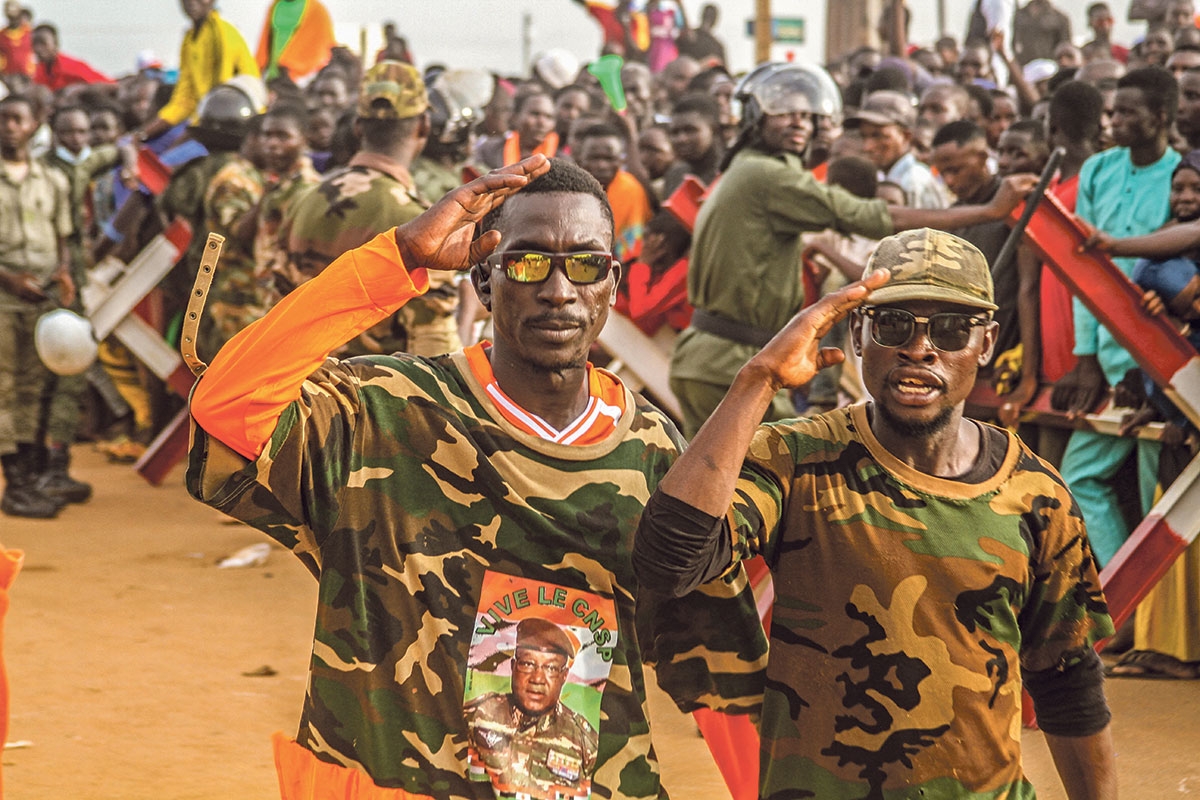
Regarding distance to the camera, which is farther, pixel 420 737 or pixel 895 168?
pixel 895 168

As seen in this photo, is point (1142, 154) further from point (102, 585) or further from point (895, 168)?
point (102, 585)

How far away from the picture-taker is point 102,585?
7.90 meters

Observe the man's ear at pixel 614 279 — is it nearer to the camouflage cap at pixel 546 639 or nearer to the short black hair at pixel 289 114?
the camouflage cap at pixel 546 639

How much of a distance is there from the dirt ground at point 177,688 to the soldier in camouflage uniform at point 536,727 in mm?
2329

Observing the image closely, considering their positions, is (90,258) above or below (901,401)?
below

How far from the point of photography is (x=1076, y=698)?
276cm

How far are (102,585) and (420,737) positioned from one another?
5792mm

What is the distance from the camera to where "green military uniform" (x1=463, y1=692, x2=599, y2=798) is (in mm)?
2617

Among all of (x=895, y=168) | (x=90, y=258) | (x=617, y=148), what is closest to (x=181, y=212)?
(x=90, y=258)

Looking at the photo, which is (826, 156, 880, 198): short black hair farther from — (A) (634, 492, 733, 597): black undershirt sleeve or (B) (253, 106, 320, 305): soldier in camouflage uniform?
(A) (634, 492, 733, 597): black undershirt sleeve

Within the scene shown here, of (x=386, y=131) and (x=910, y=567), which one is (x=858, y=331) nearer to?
(x=910, y=567)

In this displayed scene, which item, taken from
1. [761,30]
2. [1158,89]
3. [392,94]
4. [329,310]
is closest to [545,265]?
[329,310]

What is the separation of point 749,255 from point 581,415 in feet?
12.6

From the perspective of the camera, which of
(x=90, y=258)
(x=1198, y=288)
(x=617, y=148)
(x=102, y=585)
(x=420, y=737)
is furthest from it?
(x=90, y=258)
